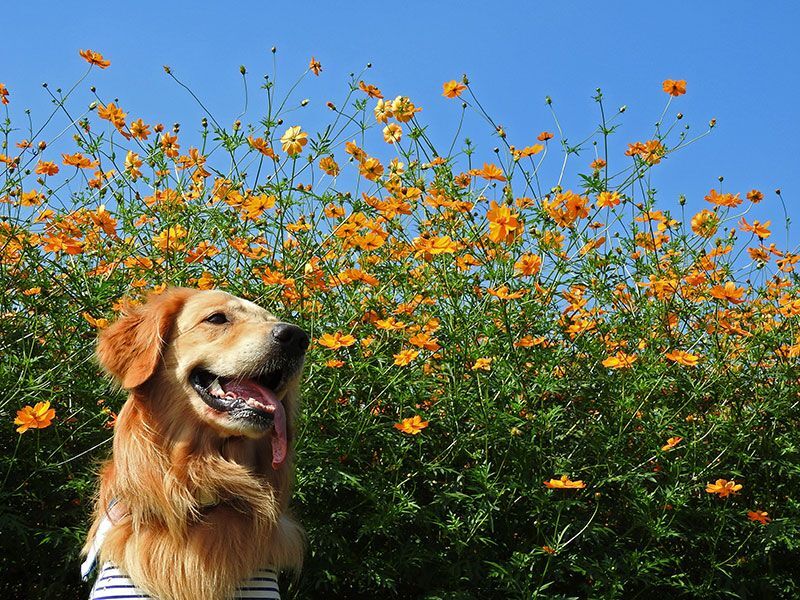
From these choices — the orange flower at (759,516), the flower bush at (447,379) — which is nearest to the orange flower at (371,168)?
the flower bush at (447,379)

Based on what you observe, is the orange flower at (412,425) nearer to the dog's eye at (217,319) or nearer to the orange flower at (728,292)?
the dog's eye at (217,319)

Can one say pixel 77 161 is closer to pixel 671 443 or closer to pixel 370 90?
pixel 370 90

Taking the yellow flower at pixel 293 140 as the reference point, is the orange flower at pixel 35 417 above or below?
below

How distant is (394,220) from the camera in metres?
4.40

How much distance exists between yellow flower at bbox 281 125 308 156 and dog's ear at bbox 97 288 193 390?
110 centimetres

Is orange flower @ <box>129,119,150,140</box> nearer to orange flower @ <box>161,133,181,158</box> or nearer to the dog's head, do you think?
orange flower @ <box>161,133,181,158</box>

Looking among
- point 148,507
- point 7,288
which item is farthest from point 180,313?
point 7,288

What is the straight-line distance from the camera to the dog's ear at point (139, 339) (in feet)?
9.96

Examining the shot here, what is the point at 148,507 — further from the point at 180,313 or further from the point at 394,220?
the point at 394,220

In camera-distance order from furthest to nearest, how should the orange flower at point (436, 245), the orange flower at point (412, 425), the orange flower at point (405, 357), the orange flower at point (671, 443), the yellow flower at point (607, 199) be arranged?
the yellow flower at point (607, 199), the orange flower at point (671, 443), the orange flower at point (436, 245), the orange flower at point (405, 357), the orange flower at point (412, 425)

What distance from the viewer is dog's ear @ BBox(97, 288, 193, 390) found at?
304 centimetres

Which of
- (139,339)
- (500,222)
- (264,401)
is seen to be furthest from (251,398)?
(500,222)

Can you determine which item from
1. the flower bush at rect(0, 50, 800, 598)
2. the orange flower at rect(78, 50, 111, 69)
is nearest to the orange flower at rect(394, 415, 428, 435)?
the flower bush at rect(0, 50, 800, 598)

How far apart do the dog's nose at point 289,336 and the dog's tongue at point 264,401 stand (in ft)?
0.48
